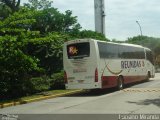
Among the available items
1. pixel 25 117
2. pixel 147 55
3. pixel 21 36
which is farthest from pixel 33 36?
pixel 147 55

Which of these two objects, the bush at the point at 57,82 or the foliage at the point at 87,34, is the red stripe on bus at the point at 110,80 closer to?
the bush at the point at 57,82

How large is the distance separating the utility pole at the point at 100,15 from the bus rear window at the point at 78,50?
1483 inches

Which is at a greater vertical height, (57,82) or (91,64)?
(91,64)

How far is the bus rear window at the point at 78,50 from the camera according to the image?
918 inches

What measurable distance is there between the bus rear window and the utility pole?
124ft

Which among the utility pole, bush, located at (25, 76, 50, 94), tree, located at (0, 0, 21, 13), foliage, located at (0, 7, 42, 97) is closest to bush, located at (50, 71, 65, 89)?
bush, located at (25, 76, 50, 94)

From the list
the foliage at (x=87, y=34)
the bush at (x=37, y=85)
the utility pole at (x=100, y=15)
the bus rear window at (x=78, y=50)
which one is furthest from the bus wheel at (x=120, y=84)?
the utility pole at (x=100, y=15)

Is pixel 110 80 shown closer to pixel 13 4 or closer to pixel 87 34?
pixel 13 4

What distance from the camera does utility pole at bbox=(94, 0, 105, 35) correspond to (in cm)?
6158

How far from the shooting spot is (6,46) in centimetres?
2112

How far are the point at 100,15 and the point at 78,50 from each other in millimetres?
39314

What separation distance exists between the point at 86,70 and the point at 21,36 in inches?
171

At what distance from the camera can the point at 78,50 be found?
2367 cm

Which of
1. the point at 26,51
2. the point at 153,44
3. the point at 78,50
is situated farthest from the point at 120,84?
the point at 153,44
